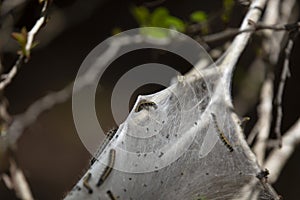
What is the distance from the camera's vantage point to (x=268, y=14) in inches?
136

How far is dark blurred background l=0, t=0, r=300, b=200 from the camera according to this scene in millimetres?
5801

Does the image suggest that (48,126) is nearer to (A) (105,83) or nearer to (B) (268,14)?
(A) (105,83)

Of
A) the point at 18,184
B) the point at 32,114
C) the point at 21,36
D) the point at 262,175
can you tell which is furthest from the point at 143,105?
the point at 32,114

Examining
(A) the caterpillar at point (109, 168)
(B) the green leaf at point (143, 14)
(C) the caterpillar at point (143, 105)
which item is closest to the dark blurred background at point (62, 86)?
(B) the green leaf at point (143, 14)

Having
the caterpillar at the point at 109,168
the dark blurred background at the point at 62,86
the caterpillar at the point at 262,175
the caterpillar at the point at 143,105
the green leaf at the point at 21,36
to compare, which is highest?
the green leaf at the point at 21,36

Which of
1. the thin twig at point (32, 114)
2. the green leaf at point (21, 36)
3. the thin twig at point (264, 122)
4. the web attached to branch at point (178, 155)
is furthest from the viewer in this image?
the thin twig at point (32, 114)

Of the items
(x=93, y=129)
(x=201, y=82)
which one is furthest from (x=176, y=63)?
(x=201, y=82)

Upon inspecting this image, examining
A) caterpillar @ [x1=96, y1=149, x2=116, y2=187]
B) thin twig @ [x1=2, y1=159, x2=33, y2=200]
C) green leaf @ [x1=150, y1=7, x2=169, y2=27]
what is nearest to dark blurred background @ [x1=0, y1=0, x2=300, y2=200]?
green leaf @ [x1=150, y1=7, x2=169, y2=27]

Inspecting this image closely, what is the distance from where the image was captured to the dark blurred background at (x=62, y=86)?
580 centimetres

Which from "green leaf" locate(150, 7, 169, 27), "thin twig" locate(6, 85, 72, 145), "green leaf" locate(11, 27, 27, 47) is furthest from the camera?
"thin twig" locate(6, 85, 72, 145)

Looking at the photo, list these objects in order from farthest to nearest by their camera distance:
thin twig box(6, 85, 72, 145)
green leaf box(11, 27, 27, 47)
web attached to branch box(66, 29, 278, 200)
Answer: thin twig box(6, 85, 72, 145), green leaf box(11, 27, 27, 47), web attached to branch box(66, 29, 278, 200)

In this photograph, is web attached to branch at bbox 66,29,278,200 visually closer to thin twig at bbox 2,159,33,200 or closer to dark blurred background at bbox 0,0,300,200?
thin twig at bbox 2,159,33,200

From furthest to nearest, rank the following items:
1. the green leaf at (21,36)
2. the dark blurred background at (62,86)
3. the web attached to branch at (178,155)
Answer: the dark blurred background at (62,86), the green leaf at (21,36), the web attached to branch at (178,155)

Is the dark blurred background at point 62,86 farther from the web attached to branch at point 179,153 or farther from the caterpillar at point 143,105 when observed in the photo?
the caterpillar at point 143,105
